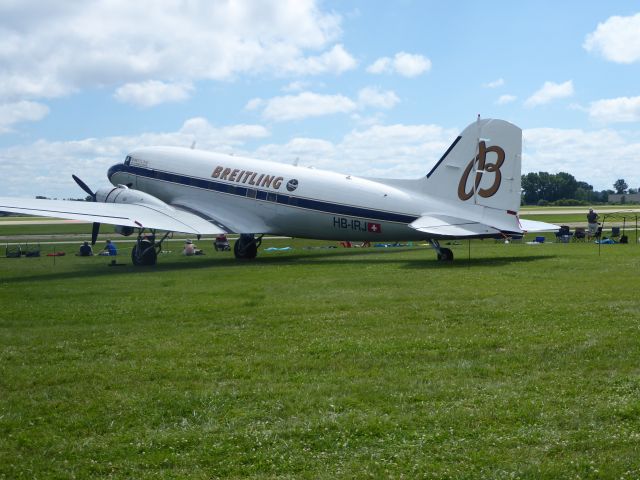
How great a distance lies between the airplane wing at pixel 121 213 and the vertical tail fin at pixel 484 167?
9759 millimetres

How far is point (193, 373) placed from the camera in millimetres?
9039

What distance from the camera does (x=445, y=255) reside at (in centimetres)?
2411

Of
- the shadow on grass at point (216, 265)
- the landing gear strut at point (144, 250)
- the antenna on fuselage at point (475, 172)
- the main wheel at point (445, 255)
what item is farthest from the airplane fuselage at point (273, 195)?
the landing gear strut at point (144, 250)

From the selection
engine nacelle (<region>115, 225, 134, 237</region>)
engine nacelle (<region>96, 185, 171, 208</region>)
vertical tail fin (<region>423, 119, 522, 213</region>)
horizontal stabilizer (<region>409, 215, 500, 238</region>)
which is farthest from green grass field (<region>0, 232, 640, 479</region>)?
engine nacelle (<region>96, 185, 171, 208</region>)

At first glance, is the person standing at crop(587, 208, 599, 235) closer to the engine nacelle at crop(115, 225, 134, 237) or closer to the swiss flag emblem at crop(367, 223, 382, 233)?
the swiss flag emblem at crop(367, 223, 382, 233)

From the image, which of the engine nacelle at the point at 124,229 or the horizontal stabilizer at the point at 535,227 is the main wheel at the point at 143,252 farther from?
the horizontal stabilizer at the point at 535,227

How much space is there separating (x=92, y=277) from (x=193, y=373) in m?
14.1

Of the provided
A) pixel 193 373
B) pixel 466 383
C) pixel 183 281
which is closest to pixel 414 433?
pixel 466 383

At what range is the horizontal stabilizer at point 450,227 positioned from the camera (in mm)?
22547

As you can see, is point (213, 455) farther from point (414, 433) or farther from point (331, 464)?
point (414, 433)

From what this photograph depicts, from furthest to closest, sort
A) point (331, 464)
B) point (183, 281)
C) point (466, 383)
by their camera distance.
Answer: point (183, 281) < point (466, 383) < point (331, 464)

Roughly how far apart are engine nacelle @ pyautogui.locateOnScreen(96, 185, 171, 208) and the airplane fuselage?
1505mm

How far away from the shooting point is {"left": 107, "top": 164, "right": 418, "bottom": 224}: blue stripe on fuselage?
25.0 meters

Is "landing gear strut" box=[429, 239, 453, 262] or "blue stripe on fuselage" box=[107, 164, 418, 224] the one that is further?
"blue stripe on fuselage" box=[107, 164, 418, 224]
